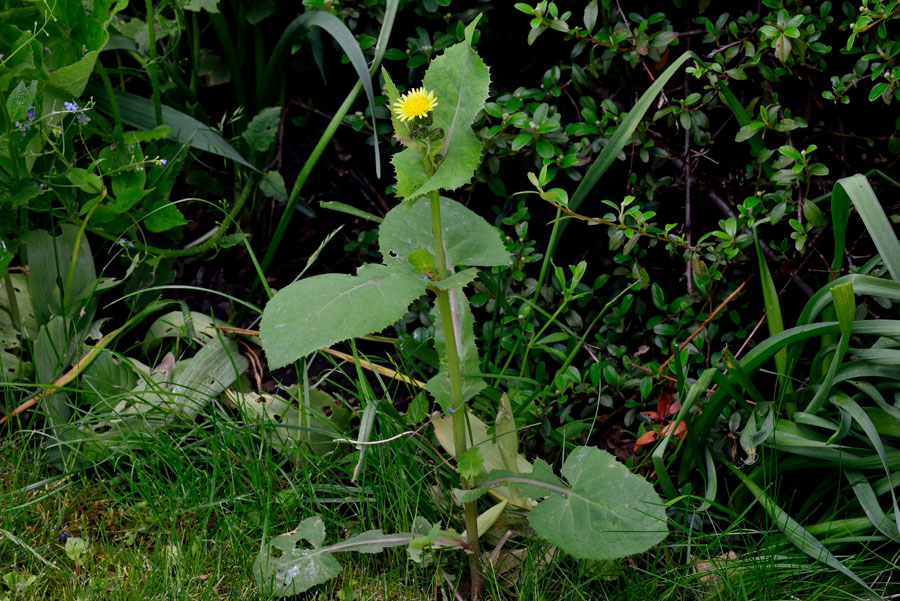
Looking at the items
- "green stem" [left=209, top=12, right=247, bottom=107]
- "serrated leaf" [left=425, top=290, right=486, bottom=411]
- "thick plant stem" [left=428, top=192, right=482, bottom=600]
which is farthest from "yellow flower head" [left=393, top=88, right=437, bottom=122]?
"green stem" [left=209, top=12, right=247, bottom=107]

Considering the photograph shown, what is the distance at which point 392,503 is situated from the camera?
164cm

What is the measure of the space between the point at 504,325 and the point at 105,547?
3.21 feet

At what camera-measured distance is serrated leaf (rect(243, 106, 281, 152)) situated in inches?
87.3

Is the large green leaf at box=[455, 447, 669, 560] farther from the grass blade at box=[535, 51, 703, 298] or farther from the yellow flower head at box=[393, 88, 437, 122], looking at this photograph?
the yellow flower head at box=[393, 88, 437, 122]

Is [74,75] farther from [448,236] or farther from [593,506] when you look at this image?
[593,506]

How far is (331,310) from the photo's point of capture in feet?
3.82

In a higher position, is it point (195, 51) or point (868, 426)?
point (195, 51)

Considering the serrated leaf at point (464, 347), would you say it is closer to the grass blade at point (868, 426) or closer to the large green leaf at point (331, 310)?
the large green leaf at point (331, 310)

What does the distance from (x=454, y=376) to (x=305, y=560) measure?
46 cm

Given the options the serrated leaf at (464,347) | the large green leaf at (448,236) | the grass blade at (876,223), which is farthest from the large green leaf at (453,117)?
the grass blade at (876,223)

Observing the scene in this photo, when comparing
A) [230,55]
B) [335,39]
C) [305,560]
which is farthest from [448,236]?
[230,55]

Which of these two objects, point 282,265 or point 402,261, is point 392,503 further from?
point 282,265

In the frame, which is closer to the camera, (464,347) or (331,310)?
(331,310)

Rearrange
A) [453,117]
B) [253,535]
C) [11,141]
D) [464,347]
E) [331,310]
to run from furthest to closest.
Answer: [11,141]
[253,535]
[464,347]
[453,117]
[331,310]
